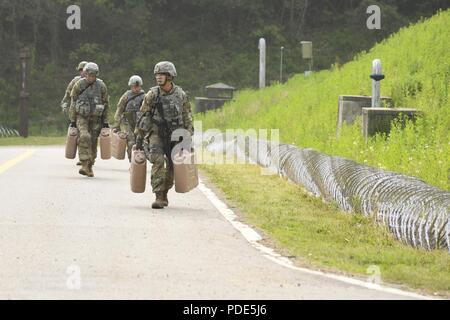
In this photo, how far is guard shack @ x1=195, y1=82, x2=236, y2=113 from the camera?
4591 centimetres

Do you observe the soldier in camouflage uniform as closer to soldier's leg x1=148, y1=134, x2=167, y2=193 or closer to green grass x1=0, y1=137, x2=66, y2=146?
soldier's leg x1=148, y1=134, x2=167, y2=193

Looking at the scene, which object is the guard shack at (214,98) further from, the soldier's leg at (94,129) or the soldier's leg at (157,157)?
the soldier's leg at (157,157)

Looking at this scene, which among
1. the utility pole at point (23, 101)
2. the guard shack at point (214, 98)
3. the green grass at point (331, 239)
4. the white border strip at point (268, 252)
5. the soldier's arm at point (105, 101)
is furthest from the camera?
the utility pole at point (23, 101)

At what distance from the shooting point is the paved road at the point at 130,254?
970cm

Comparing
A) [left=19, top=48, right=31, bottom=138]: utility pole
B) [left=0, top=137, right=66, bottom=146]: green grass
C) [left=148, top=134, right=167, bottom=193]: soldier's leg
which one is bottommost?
[left=0, top=137, right=66, bottom=146]: green grass

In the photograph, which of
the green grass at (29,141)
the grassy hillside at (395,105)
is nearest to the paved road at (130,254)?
the grassy hillside at (395,105)

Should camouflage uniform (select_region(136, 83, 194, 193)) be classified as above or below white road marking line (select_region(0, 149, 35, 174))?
above

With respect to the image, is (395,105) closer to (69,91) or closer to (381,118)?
(381,118)

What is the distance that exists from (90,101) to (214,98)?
24.2m

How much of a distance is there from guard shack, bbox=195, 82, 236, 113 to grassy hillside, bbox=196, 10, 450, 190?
433 centimetres

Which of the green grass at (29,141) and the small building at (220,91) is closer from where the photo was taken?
the green grass at (29,141)

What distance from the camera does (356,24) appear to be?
67.0 meters

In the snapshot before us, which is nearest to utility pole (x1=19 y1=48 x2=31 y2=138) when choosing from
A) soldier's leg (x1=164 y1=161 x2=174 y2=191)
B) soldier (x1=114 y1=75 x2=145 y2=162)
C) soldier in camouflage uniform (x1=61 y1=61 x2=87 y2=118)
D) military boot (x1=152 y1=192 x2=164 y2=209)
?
soldier in camouflage uniform (x1=61 y1=61 x2=87 y2=118)
